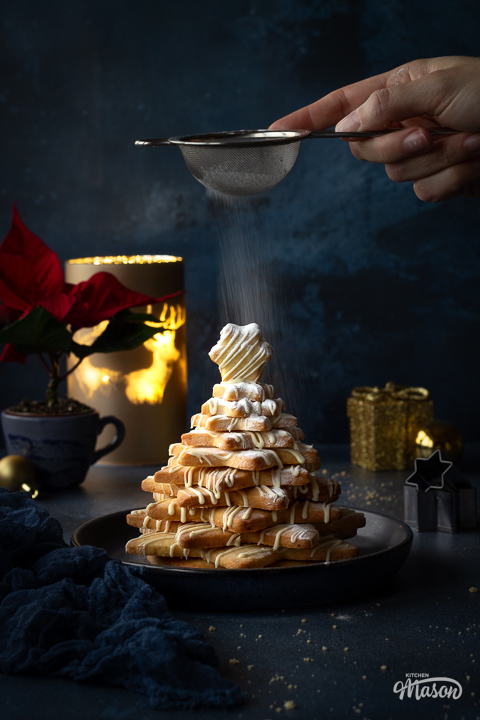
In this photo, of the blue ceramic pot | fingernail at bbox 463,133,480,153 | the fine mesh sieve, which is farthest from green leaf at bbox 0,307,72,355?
fingernail at bbox 463,133,480,153

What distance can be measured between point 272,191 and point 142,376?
1.60 feet

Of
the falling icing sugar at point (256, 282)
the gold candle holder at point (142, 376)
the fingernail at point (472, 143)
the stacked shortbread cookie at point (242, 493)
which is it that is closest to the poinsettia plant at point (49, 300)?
the gold candle holder at point (142, 376)

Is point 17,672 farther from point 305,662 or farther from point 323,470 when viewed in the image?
point 323,470

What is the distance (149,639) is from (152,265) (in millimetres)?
993

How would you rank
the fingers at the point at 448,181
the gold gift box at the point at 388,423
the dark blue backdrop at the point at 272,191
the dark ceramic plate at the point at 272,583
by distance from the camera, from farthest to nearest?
1. the dark blue backdrop at the point at 272,191
2. the gold gift box at the point at 388,423
3. the fingers at the point at 448,181
4. the dark ceramic plate at the point at 272,583

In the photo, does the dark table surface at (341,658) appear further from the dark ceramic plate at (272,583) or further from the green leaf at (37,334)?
the green leaf at (37,334)

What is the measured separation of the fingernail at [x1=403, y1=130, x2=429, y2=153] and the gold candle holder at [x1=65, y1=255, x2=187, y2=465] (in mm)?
659

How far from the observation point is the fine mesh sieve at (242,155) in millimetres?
1019

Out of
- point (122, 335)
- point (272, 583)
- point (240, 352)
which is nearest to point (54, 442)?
point (122, 335)

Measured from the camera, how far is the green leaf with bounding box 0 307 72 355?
137 cm

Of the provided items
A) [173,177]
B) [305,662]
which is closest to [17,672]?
[305,662]

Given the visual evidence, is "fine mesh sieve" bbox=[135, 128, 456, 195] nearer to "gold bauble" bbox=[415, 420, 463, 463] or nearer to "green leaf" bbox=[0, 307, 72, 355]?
"green leaf" bbox=[0, 307, 72, 355]

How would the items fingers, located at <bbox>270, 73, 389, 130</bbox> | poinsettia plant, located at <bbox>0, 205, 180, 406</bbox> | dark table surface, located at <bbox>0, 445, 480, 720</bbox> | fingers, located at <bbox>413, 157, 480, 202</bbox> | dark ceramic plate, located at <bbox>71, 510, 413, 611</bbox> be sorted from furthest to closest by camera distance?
1. poinsettia plant, located at <bbox>0, 205, 180, 406</bbox>
2. fingers, located at <bbox>270, 73, 389, 130</bbox>
3. fingers, located at <bbox>413, 157, 480, 202</bbox>
4. dark ceramic plate, located at <bbox>71, 510, 413, 611</bbox>
5. dark table surface, located at <bbox>0, 445, 480, 720</bbox>

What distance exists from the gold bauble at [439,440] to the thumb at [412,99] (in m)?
0.62
